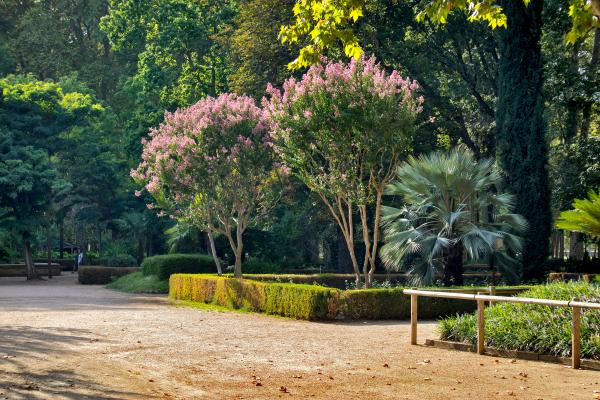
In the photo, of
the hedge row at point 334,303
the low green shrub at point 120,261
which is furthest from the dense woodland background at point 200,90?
the hedge row at point 334,303

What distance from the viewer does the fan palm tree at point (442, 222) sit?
2375 cm

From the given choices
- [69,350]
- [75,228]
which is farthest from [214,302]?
[75,228]

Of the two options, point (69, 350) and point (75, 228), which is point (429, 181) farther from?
point (75, 228)

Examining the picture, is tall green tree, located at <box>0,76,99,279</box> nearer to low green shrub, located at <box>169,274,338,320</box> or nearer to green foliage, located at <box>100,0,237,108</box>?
green foliage, located at <box>100,0,237,108</box>

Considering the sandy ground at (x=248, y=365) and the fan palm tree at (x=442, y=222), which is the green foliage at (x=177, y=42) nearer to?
the fan palm tree at (x=442, y=222)

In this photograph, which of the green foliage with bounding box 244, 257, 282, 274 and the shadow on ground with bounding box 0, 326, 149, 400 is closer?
the shadow on ground with bounding box 0, 326, 149, 400

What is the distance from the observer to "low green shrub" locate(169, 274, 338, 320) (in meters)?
19.4

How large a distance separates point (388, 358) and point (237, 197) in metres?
15.2

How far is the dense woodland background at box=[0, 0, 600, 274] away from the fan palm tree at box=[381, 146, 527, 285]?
4.82 meters

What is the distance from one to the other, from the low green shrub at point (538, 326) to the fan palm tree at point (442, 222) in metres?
9.33

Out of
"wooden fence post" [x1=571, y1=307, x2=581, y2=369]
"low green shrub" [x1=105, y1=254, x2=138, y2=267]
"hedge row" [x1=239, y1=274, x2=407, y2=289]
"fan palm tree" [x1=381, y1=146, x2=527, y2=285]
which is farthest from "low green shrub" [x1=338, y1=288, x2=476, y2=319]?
"low green shrub" [x1=105, y1=254, x2=138, y2=267]

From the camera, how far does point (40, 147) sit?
143 ft

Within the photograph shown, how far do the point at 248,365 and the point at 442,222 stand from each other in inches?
546

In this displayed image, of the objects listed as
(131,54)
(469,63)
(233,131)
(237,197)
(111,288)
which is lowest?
(111,288)
